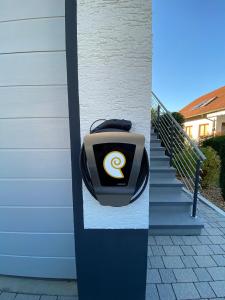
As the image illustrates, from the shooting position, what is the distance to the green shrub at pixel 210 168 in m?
4.50

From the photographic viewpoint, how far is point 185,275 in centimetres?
177

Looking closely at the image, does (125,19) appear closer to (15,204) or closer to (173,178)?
(15,204)

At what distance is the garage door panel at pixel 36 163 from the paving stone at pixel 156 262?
1213 mm

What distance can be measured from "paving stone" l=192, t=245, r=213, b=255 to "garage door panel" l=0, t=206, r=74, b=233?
1.41 m

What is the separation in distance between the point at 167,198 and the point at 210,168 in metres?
2.31

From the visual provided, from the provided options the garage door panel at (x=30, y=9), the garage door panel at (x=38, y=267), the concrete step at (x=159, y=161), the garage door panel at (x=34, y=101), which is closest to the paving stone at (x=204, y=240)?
the concrete step at (x=159, y=161)

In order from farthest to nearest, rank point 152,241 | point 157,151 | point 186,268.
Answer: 1. point 157,151
2. point 152,241
3. point 186,268

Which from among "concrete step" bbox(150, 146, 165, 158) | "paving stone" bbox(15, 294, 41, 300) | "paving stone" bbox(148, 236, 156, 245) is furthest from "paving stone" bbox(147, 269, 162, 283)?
"concrete step" bbox(150, 146, 165, 158)

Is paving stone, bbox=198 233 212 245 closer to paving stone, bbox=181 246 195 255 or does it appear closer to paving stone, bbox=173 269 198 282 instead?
paving stone, bbox=181 246 195 255

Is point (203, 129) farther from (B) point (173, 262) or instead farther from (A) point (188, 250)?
(B) point (173, 262)

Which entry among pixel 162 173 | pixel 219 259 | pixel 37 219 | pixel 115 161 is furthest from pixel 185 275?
pixel 162 173

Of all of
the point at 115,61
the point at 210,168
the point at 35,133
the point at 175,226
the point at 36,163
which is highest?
the point at 115,61

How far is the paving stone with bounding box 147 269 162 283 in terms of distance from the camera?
1.71 metres

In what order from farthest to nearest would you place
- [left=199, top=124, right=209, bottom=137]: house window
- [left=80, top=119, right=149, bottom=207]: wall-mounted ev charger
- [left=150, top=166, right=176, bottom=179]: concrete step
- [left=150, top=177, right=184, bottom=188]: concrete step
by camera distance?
[left=199, top=124, right=209, bottom=137]: house window, [left=150, top=166, right=176, bottom=179]: concrete step, [left=150, top=177, right=184, bottom=188]: concrete step, [left=80, top=119, right=149, bottom=207]: wall-mounted ev charger
